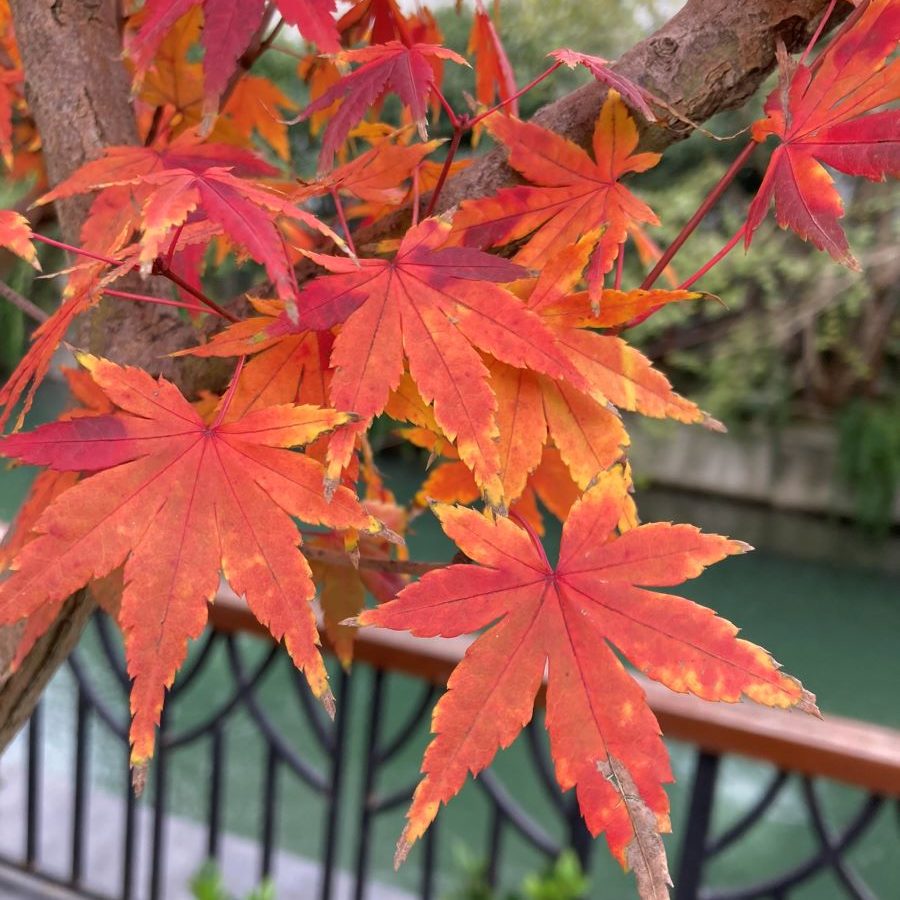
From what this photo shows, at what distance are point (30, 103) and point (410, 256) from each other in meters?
0.27

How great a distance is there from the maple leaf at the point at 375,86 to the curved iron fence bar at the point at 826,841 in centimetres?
72

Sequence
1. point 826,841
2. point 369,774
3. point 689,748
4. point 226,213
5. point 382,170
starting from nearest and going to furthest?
point 226,213 → point 382,170 → point 826,841 → point 369,774 → point 689,748

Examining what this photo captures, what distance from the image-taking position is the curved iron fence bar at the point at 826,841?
30.6 inches

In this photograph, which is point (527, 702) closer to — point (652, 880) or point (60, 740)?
point (652, 880)

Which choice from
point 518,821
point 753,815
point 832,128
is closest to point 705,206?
point 832,128

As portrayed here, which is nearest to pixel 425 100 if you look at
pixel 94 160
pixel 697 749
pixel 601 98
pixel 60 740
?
pixel 601 98

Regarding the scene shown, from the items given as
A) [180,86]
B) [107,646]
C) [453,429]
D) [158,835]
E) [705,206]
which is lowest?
[158,835]

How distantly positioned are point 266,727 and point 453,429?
864 mm

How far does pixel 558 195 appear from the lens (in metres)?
0.36

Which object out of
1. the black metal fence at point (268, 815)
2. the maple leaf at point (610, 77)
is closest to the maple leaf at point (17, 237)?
the maple leaf at point (610, 77)

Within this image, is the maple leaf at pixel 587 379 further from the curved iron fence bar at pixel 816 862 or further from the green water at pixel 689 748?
the green water at pixel 689 748

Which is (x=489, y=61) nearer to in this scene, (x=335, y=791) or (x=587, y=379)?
(x=587, y=379)

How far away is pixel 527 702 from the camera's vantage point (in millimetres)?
280

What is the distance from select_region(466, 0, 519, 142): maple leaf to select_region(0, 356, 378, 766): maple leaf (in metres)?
0.28
